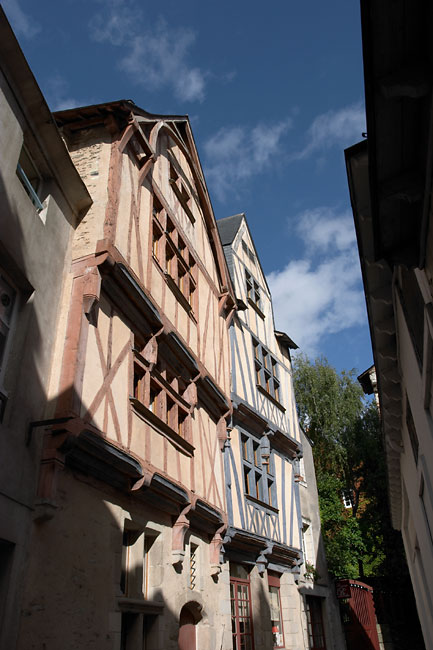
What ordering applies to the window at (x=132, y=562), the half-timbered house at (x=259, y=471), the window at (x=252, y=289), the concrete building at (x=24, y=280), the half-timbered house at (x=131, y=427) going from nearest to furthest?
the concrete building at (x=24, y=280), the half-timbered house at (x=131, y=427), the window at (x=132, y=562), the half-timbered house at (x=259, y=471), the window at (x=252, y=289)

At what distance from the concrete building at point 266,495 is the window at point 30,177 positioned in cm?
576

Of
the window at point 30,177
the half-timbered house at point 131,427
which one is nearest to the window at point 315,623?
the half-timbered house at point 131,427

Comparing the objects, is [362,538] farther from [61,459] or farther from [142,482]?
[61,459]

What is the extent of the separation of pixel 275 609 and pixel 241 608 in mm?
1845

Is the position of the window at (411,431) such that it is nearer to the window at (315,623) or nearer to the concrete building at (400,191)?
the concrete building at (400,191)

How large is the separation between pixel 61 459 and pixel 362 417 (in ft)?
63.5

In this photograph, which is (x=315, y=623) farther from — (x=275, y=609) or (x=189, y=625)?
(x=189, y=625)

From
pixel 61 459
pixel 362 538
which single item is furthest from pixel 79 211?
pixel 362 538

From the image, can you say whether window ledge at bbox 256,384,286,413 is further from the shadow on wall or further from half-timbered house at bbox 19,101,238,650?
the shadow on wall

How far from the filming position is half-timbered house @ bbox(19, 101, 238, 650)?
4.88 metres

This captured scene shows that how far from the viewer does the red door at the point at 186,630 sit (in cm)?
715

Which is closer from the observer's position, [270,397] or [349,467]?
[270,397]

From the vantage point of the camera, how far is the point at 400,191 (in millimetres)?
3559

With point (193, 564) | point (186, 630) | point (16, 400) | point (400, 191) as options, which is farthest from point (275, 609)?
point (400, 191)
